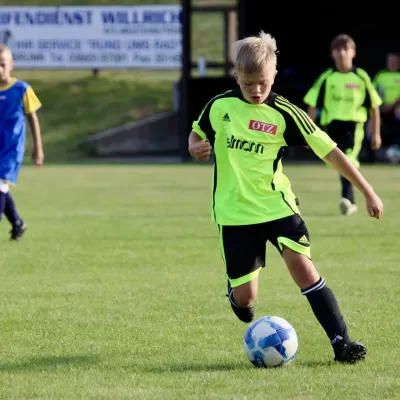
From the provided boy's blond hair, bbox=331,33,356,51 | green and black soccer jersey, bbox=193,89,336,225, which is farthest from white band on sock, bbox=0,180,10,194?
green and black soccer jersey, bbox=193,89,336,225

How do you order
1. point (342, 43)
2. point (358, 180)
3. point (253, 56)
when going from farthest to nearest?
point (342, 43)
point (358, 180)
point (253, 56)

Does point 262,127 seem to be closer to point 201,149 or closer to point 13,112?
point 201,149

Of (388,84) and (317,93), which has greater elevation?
(317,93)

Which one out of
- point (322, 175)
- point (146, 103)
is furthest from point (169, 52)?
point (322, 175)

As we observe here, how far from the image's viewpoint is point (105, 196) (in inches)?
601

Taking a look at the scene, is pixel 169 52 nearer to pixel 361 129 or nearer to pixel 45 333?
pixel 361 129

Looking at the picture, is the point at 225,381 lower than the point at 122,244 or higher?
higher

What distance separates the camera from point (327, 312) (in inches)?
205

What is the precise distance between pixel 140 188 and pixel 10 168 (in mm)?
6880

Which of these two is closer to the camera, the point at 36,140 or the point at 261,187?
the point at 261,187

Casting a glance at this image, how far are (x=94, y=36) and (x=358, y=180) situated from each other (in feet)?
75.1

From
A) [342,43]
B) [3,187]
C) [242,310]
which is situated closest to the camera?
[242,310]

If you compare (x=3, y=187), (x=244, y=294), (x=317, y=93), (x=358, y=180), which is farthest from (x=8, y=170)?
(x=358, y=180)

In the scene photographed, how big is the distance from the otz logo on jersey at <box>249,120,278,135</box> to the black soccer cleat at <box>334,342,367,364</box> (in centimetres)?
114
